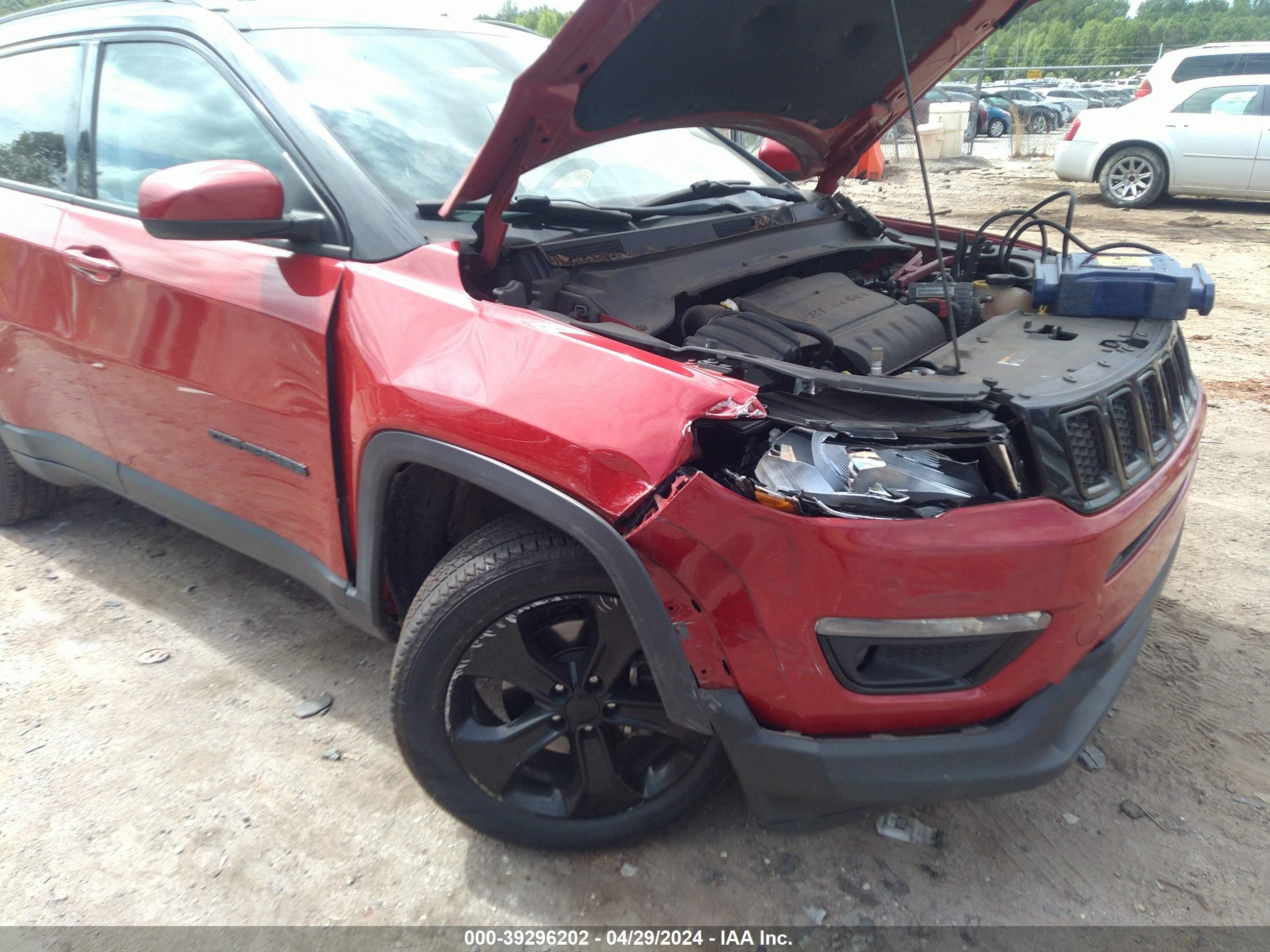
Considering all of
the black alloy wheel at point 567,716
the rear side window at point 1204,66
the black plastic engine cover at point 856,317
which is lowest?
the black alloy wheel at point 567,716

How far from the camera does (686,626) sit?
1727 millimetres

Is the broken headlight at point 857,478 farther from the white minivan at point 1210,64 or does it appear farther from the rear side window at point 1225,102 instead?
the white minivan at point 1210,64

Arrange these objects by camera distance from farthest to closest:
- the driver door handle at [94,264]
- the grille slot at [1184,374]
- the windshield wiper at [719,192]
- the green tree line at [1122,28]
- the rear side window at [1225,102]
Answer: the green tree line at [1122,28] < the rear side window at [1225,102] < the windshield wiper at [719,192] < the driver door handle at [94,264] < the grille slot at [1184,374]

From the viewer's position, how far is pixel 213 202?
2.01m

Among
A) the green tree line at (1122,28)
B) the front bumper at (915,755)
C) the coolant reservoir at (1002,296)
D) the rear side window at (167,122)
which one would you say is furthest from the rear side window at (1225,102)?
the green tree line at (1122,28)

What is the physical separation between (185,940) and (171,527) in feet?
7.15

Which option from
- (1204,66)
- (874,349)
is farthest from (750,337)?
(1204,66)

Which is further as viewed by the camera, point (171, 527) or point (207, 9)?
point (171, 527)

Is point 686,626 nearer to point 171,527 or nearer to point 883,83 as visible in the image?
point 883,83

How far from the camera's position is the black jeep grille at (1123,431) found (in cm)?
174

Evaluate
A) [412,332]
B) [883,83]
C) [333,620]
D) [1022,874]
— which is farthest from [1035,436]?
[333,620]

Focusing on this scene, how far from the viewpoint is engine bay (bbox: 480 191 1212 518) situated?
1.69 meters

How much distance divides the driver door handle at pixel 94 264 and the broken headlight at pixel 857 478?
2.06 metres

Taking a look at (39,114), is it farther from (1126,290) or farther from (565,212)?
(1126,290)
